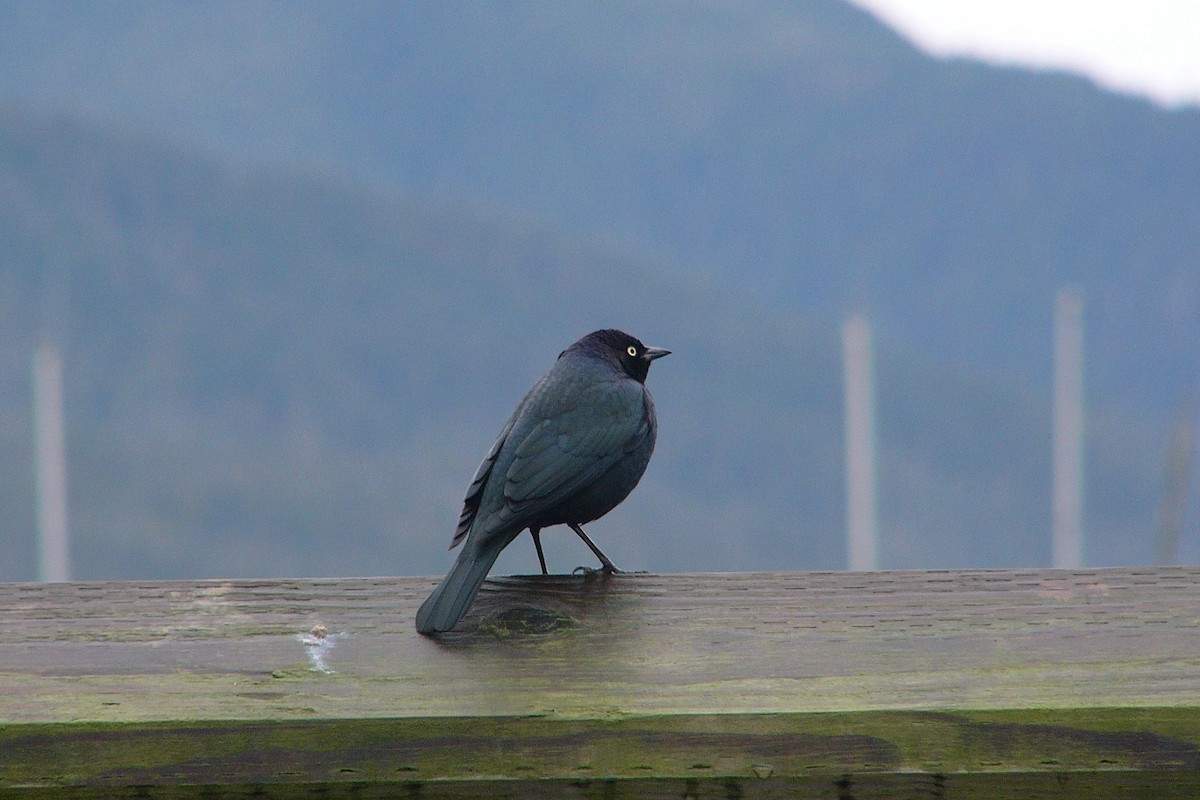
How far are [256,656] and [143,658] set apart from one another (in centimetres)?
16

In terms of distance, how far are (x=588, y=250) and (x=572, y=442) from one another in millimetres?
29467

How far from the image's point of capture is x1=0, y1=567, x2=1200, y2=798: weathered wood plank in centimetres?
181

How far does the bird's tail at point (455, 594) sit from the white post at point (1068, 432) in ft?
74.7

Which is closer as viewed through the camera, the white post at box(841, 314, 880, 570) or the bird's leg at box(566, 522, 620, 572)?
the bird's leg at box(566, 522, 620, 572)

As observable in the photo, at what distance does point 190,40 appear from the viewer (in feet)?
153

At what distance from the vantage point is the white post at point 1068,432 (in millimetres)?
24406

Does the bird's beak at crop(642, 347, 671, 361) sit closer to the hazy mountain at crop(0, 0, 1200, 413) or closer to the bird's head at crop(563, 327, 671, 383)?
the bird's head at crop(563, 327, 671, 383)

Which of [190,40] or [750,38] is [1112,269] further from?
[190,40]

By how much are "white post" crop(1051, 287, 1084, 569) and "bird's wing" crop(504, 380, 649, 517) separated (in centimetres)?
2188

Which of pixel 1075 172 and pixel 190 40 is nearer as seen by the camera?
pixel 1075 172

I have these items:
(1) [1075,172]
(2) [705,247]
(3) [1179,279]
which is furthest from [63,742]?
(1) [1075,172]

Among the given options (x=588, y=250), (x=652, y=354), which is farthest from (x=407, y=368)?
(x=652, y=354)

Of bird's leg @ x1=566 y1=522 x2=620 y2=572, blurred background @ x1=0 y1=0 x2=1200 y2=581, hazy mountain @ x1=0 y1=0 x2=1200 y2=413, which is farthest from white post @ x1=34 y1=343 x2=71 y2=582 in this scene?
bird's leg @ x1=566 y1=522 x2=620 y2=572

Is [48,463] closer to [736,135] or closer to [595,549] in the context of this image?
[595,549]
